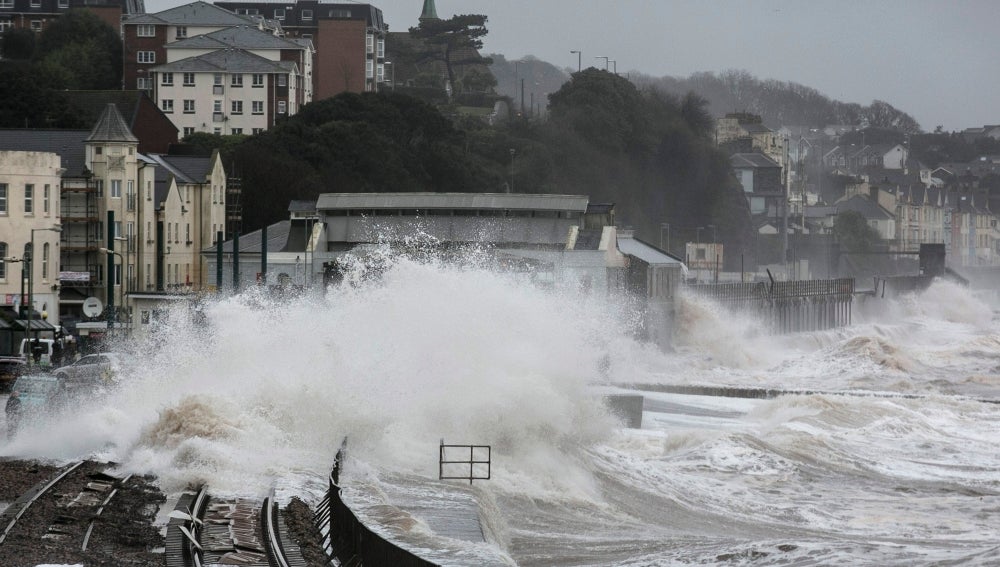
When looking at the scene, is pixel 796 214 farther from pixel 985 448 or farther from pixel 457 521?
pixel 457 521

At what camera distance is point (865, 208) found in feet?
592

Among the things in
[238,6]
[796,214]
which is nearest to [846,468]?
[238,6]

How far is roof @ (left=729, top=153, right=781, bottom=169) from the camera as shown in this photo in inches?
6201

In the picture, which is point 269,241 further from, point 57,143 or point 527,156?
point 527,156

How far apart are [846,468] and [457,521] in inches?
524

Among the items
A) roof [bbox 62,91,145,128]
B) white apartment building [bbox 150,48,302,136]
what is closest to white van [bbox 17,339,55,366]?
roof [bbox 62,91,145,128]

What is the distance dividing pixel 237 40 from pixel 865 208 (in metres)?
90.7

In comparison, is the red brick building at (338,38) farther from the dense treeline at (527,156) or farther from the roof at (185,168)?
the roof at (185,168)

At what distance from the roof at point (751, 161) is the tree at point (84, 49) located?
210ft

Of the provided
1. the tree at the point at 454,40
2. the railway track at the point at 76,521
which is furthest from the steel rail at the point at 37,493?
the tree at the point at 454,40

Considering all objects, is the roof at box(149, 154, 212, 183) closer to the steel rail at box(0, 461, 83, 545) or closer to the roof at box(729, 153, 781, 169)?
the steel rail at box(0, 461, 83, 545)

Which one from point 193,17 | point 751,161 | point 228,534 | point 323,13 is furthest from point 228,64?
point 228,534

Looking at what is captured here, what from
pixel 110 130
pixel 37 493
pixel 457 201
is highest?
pixel 110 130

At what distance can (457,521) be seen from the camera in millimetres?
20578
